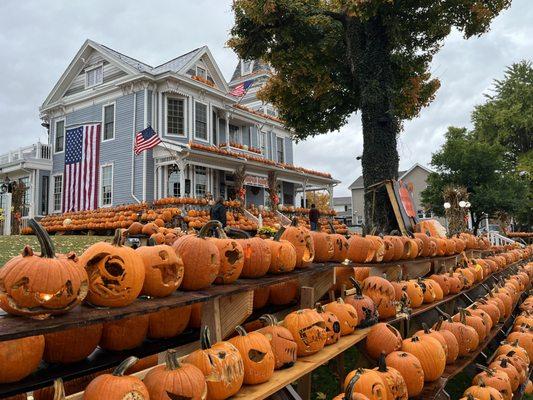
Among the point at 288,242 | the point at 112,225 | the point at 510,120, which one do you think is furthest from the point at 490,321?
the point at 510,120

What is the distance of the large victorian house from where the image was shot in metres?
17.4

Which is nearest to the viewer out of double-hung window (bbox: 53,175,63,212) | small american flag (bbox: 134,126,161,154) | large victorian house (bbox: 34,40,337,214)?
small american flag (bbox: 134,126,161,154)

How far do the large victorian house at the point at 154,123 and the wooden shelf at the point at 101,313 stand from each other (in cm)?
1337

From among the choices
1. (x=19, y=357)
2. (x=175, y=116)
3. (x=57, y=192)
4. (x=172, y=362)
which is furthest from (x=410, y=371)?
(x=57, y=192)

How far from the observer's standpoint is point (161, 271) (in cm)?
228

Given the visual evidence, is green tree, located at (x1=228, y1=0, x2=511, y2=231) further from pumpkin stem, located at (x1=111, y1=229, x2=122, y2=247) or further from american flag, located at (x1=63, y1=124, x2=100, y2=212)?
american flag, located at (x1=63, y1=124, x2=100, y2=212)

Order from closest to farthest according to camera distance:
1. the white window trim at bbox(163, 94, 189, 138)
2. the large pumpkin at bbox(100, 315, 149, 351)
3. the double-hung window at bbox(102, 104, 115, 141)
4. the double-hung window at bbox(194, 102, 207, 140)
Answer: the large pumpkin at bbox(100, 315, 149, 351) < the white window trim at bbox(163, 94, 189, 138) < the double-hung window at bbox(102, 104, 115, 141) < the double-hung window at bbox(194, 102, 207, 140)

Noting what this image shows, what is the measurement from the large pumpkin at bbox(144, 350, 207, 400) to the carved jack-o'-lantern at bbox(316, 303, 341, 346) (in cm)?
137

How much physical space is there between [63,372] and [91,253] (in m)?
0.58

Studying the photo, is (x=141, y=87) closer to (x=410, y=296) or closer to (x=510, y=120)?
(x=410, y=296)

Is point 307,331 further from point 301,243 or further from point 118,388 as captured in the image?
point 118,388

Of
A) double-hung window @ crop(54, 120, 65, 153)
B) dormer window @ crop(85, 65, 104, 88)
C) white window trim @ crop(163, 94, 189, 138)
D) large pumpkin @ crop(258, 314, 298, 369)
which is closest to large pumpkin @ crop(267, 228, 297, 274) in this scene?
large pumpkin @ crop(258, 314, 298, 369)

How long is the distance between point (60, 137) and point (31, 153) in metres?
1.57

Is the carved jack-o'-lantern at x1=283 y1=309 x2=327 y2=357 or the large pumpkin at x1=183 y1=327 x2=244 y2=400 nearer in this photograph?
the large pumpkin at x1=183 y1=327 x2=244 y2=400
